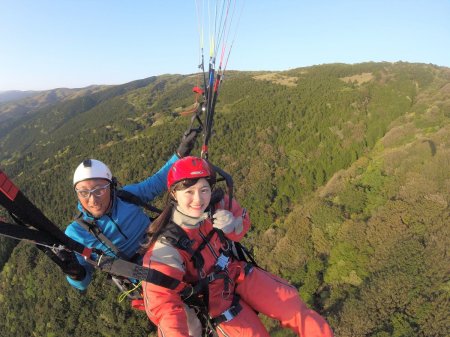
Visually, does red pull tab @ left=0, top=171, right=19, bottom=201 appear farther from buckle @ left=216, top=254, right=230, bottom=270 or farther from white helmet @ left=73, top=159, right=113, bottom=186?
buckle @ left=216, top=254, right=230, bottom=270

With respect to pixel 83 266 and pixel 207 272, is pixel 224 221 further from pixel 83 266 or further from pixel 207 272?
pixel 83 266

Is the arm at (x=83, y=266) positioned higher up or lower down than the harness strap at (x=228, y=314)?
higher up

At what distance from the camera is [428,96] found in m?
30.5

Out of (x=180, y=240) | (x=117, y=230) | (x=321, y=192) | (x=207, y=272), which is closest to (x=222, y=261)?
(x=207, y=272)

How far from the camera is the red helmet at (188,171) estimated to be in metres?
2.72

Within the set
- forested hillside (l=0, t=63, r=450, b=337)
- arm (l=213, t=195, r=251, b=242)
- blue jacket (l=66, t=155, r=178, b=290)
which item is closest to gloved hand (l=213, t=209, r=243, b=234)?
arm (l=213, t=195, r=251, b=242)

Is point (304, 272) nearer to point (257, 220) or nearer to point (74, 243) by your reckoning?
point (257, 220)

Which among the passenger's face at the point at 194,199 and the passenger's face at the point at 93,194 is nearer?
the passenger's face at the point at 194,199

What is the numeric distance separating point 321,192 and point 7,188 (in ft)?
79.5

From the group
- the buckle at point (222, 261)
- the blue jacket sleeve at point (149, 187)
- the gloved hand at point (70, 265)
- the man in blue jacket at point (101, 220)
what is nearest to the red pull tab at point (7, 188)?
the gloved hand at point (70, 265)

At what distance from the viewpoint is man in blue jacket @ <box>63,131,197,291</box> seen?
3152 millimetres

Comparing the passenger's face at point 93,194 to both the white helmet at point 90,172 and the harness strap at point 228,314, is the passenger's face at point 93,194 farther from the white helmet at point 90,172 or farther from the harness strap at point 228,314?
the harness strap at point 228,314

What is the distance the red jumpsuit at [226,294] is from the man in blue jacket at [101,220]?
0.68 m

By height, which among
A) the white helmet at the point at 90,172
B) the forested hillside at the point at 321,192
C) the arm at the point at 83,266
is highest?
the white helmet at the point at 90,172
